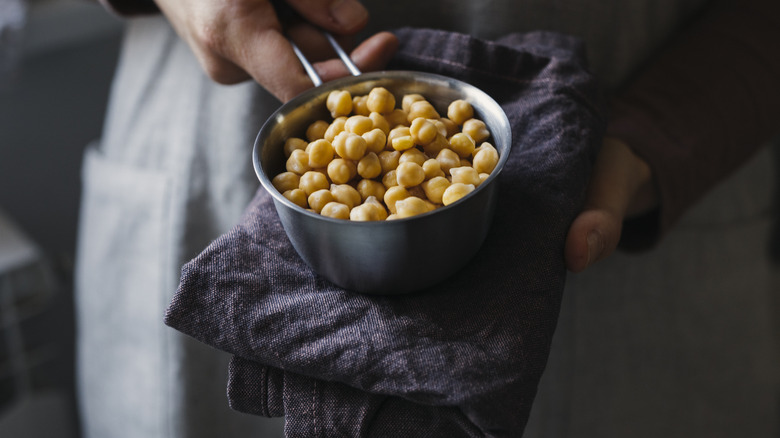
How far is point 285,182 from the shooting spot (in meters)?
0.45

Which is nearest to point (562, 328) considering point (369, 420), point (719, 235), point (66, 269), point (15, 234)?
point (719, 235)

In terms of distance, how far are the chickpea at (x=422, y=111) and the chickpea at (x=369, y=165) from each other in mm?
46

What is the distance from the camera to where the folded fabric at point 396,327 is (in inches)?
15.8

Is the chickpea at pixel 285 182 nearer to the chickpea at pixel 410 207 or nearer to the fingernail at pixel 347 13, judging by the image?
the chickpea at pixel 410 207

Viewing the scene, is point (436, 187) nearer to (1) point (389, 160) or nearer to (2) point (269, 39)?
(1) point (389, 160)

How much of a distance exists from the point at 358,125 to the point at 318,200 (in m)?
0.06

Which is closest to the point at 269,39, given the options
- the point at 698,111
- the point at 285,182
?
the point at 285,182

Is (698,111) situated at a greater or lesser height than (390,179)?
lesser

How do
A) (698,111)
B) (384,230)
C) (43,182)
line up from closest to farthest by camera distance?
1. (384,230)
2. (698,111)
3. (43,182)

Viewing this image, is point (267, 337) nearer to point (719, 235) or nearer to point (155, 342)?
point (155, 342)

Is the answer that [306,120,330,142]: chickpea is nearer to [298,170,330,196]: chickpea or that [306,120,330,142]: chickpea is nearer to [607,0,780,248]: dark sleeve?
[298,170,330,196]: chickpea

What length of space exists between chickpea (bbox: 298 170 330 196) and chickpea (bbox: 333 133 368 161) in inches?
0.9

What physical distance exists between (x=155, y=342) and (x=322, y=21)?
17.5 inches

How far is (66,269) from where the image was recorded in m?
1.21
